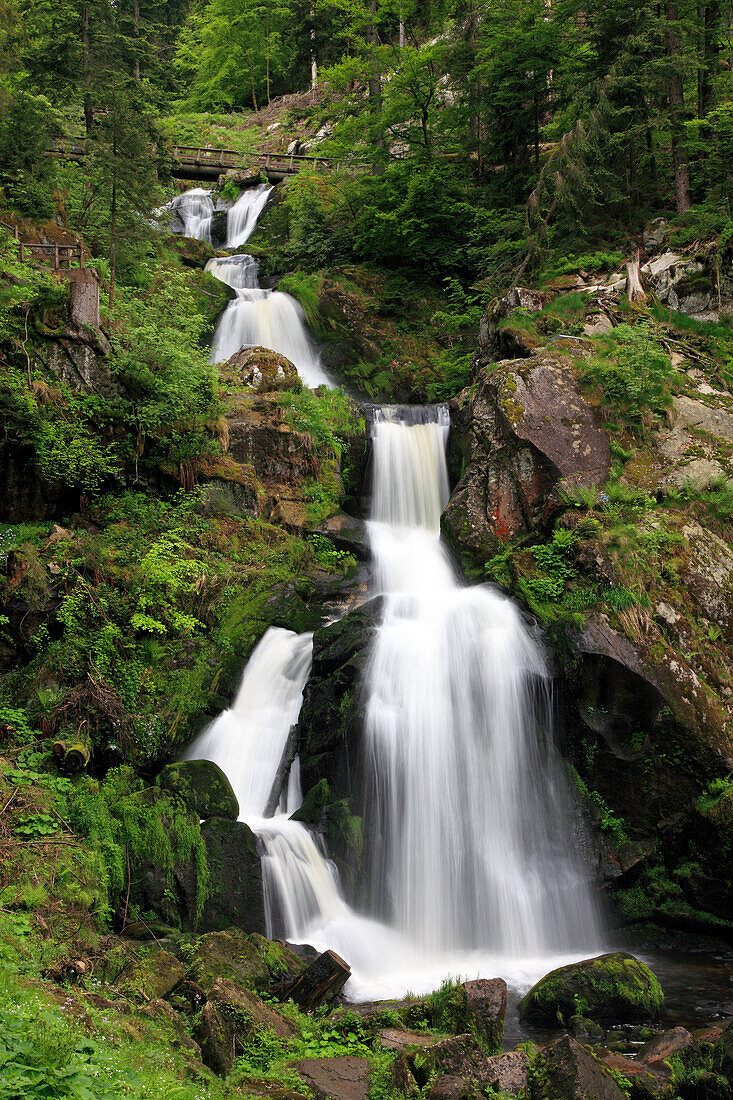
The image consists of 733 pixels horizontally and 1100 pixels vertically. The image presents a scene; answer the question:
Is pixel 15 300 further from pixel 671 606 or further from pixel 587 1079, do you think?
pixel 587 1079

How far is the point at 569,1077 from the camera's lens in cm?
470

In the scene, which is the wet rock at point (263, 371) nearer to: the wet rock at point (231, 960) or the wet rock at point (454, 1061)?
the wet rock at point (231, 960)

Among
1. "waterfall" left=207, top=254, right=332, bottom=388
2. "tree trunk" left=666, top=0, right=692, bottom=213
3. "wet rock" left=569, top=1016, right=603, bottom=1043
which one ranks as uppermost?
"tree trunk" left=666, top=0, right=692, bottom=213

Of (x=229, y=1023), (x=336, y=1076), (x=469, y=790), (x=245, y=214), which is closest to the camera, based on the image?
(x=336, y=1076)

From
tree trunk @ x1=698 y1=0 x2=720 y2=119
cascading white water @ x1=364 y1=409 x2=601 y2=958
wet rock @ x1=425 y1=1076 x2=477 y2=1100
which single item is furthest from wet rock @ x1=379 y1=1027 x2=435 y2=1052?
tree trunk @ x1=698 y1=0 x2=720 y2=119

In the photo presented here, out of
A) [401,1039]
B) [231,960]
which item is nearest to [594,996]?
[401,1039]

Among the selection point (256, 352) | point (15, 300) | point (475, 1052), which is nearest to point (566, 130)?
point (256, 352)

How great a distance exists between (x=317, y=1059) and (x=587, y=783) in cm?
546

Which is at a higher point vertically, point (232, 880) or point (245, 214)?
point (245, 214)

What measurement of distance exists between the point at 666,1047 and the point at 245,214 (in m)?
27.0

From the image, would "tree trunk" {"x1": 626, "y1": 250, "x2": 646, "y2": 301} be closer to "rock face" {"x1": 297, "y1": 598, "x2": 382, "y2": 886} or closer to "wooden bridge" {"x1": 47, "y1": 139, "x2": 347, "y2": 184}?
"rock face" {"x1": 297, "y1": 598, "x2": 382, "y2": 886}

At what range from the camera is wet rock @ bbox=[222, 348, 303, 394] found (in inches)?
637

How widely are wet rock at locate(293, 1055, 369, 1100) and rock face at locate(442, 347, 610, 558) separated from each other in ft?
27.6

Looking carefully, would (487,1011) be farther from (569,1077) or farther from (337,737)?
(337,737)
